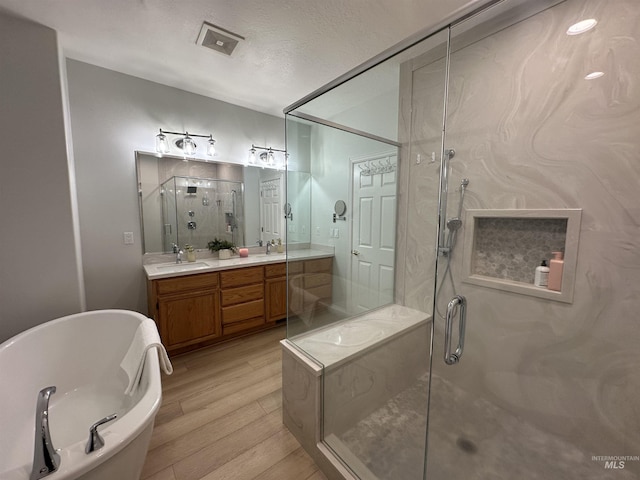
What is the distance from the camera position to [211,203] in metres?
3.04

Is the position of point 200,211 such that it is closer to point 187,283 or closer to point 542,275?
point 187,283

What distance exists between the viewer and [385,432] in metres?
1.61

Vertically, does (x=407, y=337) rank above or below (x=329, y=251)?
below

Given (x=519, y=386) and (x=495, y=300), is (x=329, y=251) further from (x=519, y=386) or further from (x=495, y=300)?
(x=519, y=386)

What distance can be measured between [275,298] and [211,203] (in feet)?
4.47

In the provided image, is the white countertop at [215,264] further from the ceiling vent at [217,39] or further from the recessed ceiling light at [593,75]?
the recessed ceiling light at [593,75]

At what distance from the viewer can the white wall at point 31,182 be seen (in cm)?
171

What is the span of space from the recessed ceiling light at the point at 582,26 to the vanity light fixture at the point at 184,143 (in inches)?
119


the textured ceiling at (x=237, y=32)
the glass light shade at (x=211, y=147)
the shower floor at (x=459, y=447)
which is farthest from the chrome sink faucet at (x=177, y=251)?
the shower floor at (x=459, y=447)

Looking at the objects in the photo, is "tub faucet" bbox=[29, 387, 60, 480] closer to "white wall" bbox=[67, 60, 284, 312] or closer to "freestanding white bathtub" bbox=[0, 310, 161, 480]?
"freestanding white bathtub" bbox=[0, 310, 161, 480]

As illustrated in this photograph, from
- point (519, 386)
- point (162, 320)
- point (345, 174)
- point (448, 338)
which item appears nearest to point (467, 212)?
point (448, 338)

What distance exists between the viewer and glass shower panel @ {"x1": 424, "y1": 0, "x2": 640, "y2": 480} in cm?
133

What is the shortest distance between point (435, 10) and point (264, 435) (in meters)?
2.94

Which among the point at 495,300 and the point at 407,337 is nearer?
the point at 495,300
